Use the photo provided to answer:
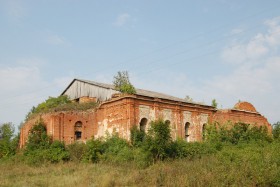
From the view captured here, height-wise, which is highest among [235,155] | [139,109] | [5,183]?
[139,109]

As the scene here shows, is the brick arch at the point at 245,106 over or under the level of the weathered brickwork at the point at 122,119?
over

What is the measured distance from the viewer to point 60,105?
93.4 feet

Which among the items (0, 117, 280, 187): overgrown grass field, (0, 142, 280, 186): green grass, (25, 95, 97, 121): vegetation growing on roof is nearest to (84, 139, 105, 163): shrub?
(0, 117, 280, 187): overgrown grass field

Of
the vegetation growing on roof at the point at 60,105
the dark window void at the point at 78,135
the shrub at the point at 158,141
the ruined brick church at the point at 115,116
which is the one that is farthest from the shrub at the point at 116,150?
the vegetation growing on roof at the point at 60,105

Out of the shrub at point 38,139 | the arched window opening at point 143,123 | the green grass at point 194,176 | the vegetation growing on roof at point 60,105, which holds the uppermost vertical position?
the vegetation growing on roof at point 60,105

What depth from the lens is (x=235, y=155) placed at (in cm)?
1545

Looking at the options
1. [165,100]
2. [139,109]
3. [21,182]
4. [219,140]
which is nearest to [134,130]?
[139,109]

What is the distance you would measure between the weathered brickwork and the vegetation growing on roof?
1.49ft

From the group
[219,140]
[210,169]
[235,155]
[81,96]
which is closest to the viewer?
[210,169]

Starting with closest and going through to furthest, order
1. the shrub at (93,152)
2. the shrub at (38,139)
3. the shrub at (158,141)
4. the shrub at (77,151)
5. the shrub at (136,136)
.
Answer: the shrub at (158,141), the shrub at (93,152), the shrub at (77,151), the shrub at (136,136), the shrub at (38,139)

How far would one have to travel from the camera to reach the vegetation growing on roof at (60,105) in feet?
90.2

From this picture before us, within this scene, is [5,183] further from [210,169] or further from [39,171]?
[210,169]

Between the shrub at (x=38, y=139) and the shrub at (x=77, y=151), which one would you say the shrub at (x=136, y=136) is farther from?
the shrub at (x=38, y=139)

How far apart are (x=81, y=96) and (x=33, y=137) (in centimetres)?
614
